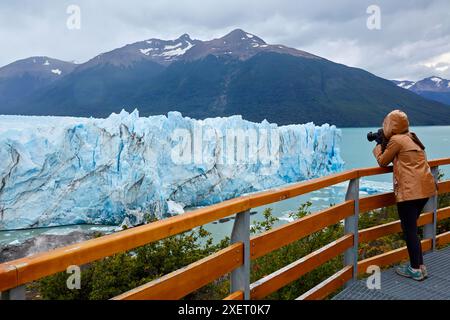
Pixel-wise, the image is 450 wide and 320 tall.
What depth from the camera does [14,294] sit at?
1132mm

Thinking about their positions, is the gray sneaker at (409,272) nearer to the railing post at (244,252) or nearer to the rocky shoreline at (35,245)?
the railing post at (244,252)

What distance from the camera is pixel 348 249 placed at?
2.87 meters

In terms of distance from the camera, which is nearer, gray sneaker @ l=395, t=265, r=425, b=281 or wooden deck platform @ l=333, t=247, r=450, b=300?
wooden deck platform @ l=333, t=247, r=450, b=300

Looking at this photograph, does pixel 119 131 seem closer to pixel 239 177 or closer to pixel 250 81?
pixel 239 177

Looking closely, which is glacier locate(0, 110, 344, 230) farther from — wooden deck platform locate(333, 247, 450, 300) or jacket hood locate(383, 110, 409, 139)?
jacket hood locate(383, 110, 409, 139)

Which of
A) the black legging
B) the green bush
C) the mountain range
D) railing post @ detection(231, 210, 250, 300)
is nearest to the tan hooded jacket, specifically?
the black legging

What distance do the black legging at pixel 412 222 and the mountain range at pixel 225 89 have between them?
105090 millimetres

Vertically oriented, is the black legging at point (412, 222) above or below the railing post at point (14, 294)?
below

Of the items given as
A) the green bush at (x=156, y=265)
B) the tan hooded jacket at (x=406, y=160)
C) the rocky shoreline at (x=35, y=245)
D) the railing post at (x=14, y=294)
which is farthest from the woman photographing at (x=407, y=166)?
the rocky shoreline at (x=35, y=245)

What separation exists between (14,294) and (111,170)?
17.2 meters

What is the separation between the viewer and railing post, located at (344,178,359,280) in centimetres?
283

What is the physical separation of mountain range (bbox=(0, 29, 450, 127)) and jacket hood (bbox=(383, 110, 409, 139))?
10517 cm

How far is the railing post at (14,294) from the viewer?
1.12 meters

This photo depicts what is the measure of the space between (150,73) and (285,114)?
8659cm
